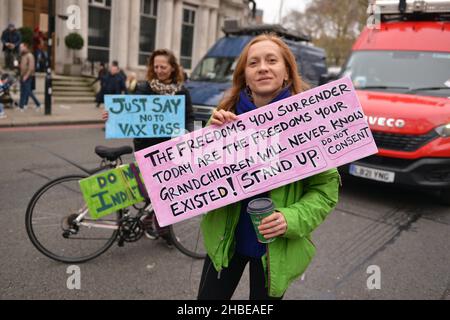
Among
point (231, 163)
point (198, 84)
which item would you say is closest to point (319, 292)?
point (231, 163)

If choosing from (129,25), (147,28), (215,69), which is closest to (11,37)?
(129,25)

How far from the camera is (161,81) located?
12.7 feet

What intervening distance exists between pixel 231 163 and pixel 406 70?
527 cm

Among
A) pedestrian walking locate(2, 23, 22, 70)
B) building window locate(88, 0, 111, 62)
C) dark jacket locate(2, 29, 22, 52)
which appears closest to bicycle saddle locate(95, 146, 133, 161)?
pedestrian walking locate(2, 23, 22, 70)

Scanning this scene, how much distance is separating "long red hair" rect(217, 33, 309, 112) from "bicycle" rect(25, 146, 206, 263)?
65.3 inches

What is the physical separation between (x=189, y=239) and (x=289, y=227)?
2.45 metres

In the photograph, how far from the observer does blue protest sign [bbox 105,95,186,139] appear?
12.1 ft

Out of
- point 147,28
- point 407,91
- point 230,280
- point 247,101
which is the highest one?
point 147,28

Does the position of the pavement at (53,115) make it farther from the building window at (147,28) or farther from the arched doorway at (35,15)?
the building window at (147,28)

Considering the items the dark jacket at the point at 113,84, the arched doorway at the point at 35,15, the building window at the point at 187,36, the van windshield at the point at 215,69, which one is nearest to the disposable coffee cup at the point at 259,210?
the van windshield at the point at 215,69

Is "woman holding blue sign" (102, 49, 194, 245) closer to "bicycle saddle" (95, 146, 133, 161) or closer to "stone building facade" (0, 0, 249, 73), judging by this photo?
"bicycle saddle" (95, 146, 133, 161)

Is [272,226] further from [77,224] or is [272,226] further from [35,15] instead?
[35,15]

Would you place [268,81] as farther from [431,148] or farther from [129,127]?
[431,148]

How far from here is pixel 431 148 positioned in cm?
513
